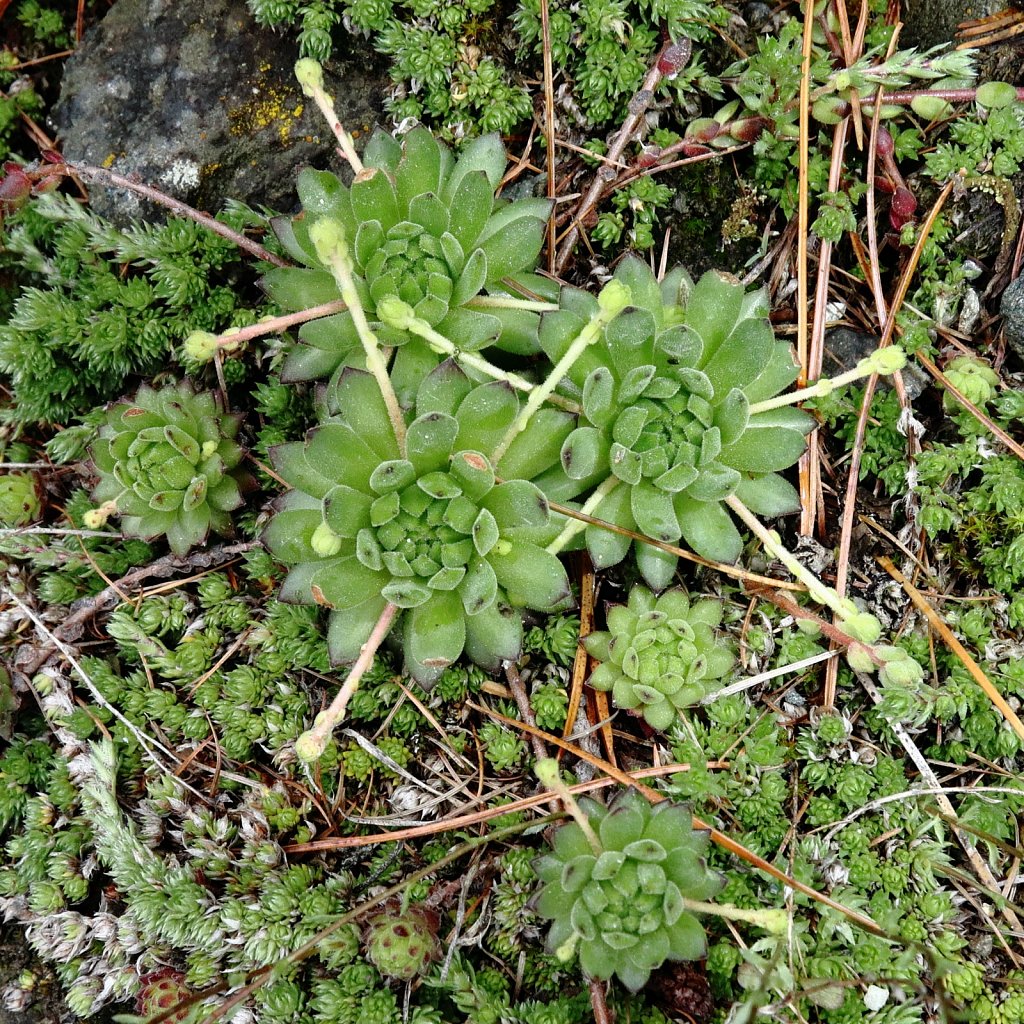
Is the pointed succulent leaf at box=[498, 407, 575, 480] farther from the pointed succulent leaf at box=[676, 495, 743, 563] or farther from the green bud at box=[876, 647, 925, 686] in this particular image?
the green bud at box=[876, 647, 925, 686]

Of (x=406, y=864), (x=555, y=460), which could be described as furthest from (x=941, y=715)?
(x=406, y=864)

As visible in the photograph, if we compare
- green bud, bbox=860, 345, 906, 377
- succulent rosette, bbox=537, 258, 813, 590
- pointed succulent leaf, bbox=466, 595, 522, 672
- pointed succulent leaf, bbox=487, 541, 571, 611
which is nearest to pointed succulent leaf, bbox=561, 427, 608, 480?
succulent rosette, bbox=537, 258, 813, 590

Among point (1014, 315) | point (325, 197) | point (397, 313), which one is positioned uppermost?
point (325, 197)

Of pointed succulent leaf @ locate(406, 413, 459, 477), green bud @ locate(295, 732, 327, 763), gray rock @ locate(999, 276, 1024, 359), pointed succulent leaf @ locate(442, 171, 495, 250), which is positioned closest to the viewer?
green bud @ locate(295, 732, 327, 763)

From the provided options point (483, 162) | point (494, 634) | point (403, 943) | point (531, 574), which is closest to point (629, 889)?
point (403, 943)

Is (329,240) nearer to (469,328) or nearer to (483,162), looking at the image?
(469,328)

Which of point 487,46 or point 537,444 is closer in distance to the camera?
point 537,444
